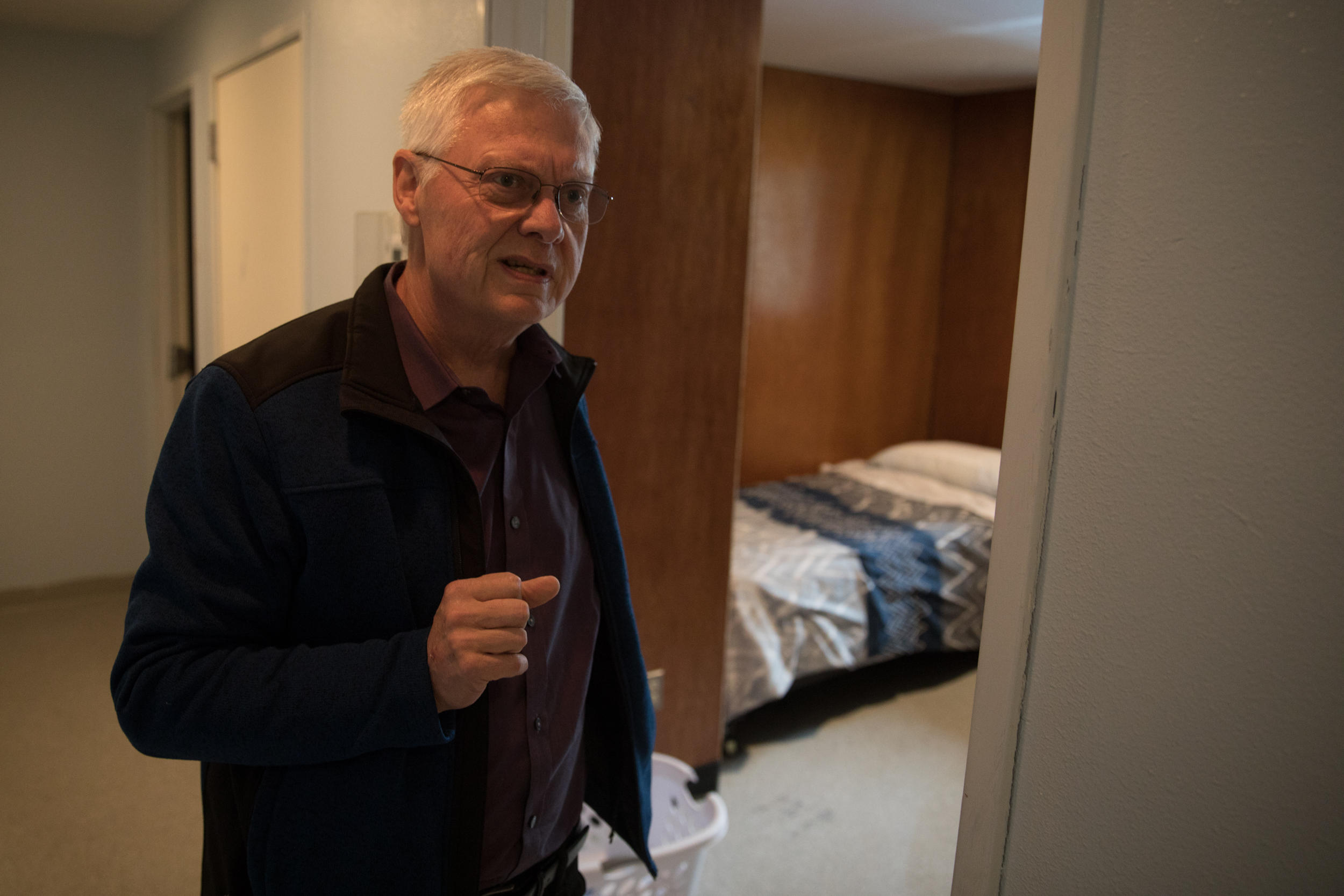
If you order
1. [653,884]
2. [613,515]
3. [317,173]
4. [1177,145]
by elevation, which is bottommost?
[653,884]

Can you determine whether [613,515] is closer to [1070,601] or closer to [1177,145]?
[1070,601]

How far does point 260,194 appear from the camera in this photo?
2.45 meters

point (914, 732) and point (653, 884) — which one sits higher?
point (653, 884)

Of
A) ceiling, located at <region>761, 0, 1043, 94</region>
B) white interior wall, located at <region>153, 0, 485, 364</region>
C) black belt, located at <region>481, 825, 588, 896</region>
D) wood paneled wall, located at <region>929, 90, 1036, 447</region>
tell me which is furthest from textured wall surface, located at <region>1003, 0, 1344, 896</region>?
wood paneled wall, located at <region>929, 90, 1036, 447</region>

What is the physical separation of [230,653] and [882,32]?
3667 millimetres

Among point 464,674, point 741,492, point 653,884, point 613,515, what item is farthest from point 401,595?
point 741,492

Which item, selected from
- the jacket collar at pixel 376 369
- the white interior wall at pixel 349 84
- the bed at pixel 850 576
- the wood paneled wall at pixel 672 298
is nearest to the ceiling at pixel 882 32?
the wood paneled wall at pixel 672 298

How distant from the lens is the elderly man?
877mm

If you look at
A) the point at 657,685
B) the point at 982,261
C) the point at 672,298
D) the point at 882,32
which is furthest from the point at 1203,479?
the point at 982,261

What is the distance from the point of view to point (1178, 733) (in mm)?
733

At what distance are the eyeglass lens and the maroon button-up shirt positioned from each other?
0.18 m

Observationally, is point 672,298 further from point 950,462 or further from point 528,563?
point 950,462

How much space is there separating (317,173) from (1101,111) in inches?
72.7

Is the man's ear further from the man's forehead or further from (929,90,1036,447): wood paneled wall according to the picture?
(929,90,1036,447): wood paneled wall
